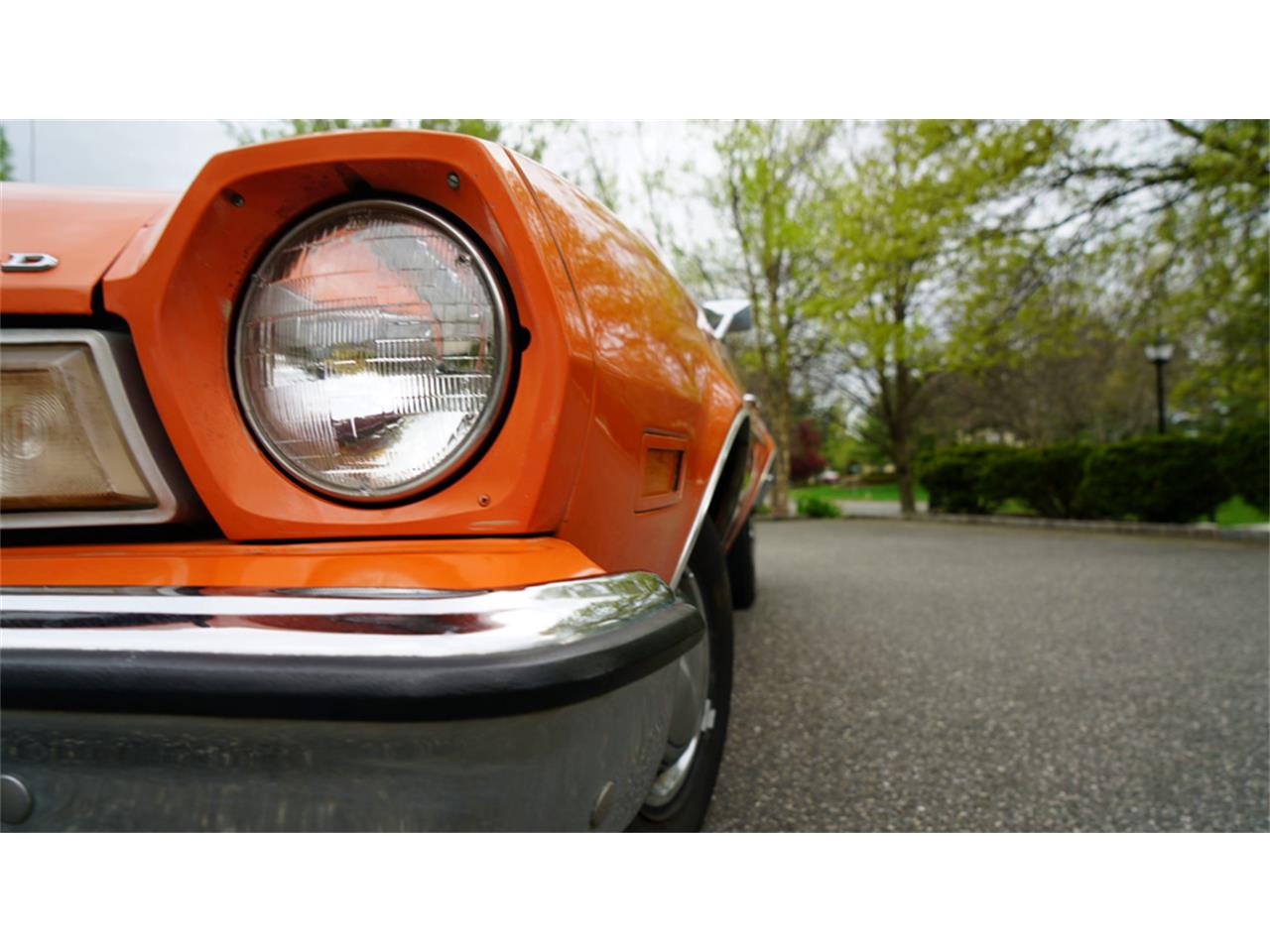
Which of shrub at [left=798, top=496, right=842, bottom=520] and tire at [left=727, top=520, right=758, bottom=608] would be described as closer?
tire at [left=727, top=520, right=758, bottom=608]

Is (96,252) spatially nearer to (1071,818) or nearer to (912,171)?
(1071,818)

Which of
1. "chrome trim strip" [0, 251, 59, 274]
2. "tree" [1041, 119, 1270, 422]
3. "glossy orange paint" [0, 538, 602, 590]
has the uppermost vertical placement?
"tree" [1041, 119, 1270, 422]

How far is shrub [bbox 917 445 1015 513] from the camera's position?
43.7ft

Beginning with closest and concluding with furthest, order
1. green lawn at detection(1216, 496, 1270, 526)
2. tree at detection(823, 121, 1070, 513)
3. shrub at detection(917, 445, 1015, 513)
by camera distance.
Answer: tree at detection(823, 121, 1070, 513)
green lawn at detection(1216, 496, 1270, 526)
shrub at detection(917, 445, 1015, 513)

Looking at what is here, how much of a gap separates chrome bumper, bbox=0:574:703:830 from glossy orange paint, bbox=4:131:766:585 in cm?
10

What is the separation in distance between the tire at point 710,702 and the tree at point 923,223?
915 centimetres

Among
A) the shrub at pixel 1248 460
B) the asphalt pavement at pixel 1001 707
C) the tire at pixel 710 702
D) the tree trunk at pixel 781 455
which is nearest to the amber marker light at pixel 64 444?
the tire at pixel 710 702

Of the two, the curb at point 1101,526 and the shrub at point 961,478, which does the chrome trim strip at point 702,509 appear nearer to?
the curb at point 1101,526

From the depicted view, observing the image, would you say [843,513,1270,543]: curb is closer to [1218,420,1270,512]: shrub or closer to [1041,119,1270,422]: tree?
[1218,420,1270,512]: shrub

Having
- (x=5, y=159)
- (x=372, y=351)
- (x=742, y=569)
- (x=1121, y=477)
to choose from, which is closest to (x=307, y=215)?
(x=372, y=351)

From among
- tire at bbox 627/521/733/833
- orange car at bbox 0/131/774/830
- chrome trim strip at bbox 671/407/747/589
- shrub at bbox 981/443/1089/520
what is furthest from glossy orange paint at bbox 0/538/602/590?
shrub at bbox 981/443/1089/520

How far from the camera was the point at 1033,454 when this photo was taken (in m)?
12.3

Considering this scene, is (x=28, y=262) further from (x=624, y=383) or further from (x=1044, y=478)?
(x=1044, y=478)

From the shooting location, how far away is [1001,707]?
246cm
